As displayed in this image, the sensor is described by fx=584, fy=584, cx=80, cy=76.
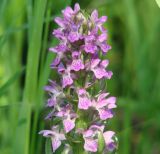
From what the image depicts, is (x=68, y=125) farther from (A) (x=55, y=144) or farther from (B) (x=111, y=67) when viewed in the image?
(B) (x=111, y=67)

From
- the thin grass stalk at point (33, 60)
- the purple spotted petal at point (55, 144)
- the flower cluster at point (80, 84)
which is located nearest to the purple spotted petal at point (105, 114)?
the flower cluster at point (80, 84)

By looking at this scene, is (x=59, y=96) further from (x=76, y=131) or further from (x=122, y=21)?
(x=122, y=21)

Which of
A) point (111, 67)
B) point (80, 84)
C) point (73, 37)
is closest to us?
point (73, 37)

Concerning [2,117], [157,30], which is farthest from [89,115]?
[157,30]

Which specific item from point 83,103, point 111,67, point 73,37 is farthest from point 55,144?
point 111,67

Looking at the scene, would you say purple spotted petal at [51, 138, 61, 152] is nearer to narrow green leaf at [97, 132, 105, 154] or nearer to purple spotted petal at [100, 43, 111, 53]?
narrow green leaf at [97, 132, 105, 154]

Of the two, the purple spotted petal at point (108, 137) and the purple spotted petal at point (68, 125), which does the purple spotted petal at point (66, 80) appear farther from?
the purple spotted petal at point (108, 137)
